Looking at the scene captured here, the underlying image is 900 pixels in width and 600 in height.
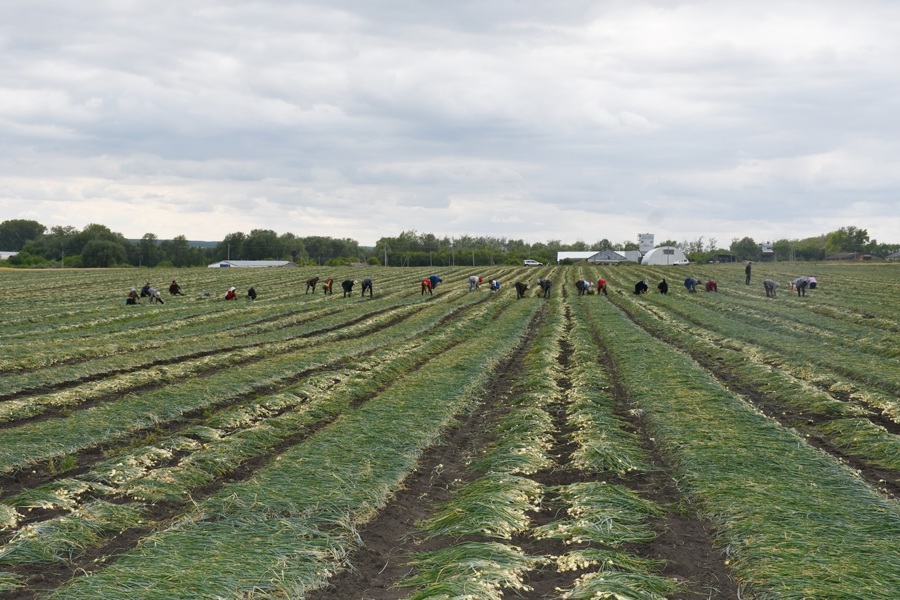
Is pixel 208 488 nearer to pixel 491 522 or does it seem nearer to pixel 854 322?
pixel 491 522

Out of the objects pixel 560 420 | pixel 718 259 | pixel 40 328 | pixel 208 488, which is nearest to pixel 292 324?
pixel 40 328

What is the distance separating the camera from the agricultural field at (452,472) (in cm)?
642

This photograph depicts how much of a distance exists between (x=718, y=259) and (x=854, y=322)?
354 feet

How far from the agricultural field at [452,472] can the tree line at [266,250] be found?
106 m

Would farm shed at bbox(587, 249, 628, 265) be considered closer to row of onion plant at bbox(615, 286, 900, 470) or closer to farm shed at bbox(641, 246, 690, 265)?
farm shed at bbox(641, 246, 690, 265)

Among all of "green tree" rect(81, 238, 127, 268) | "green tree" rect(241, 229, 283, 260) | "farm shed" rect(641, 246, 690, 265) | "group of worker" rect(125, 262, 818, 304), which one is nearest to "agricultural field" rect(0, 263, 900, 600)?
"group of worker" rect(125, 262, 818, 304)

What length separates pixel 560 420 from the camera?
12719 millimetres

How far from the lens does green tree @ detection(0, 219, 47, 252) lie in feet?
589

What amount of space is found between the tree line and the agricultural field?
106 m

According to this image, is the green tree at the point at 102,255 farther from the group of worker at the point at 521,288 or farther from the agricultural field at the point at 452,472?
the agricultural field at the point at 452,472

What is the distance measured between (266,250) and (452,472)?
13780 cm

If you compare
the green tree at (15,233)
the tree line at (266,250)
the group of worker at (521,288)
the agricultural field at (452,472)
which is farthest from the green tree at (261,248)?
the agricultural field at (452,472)

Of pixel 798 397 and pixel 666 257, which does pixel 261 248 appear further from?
pixel 798 397

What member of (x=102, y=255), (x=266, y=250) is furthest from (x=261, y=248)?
(x=102, y=255)
